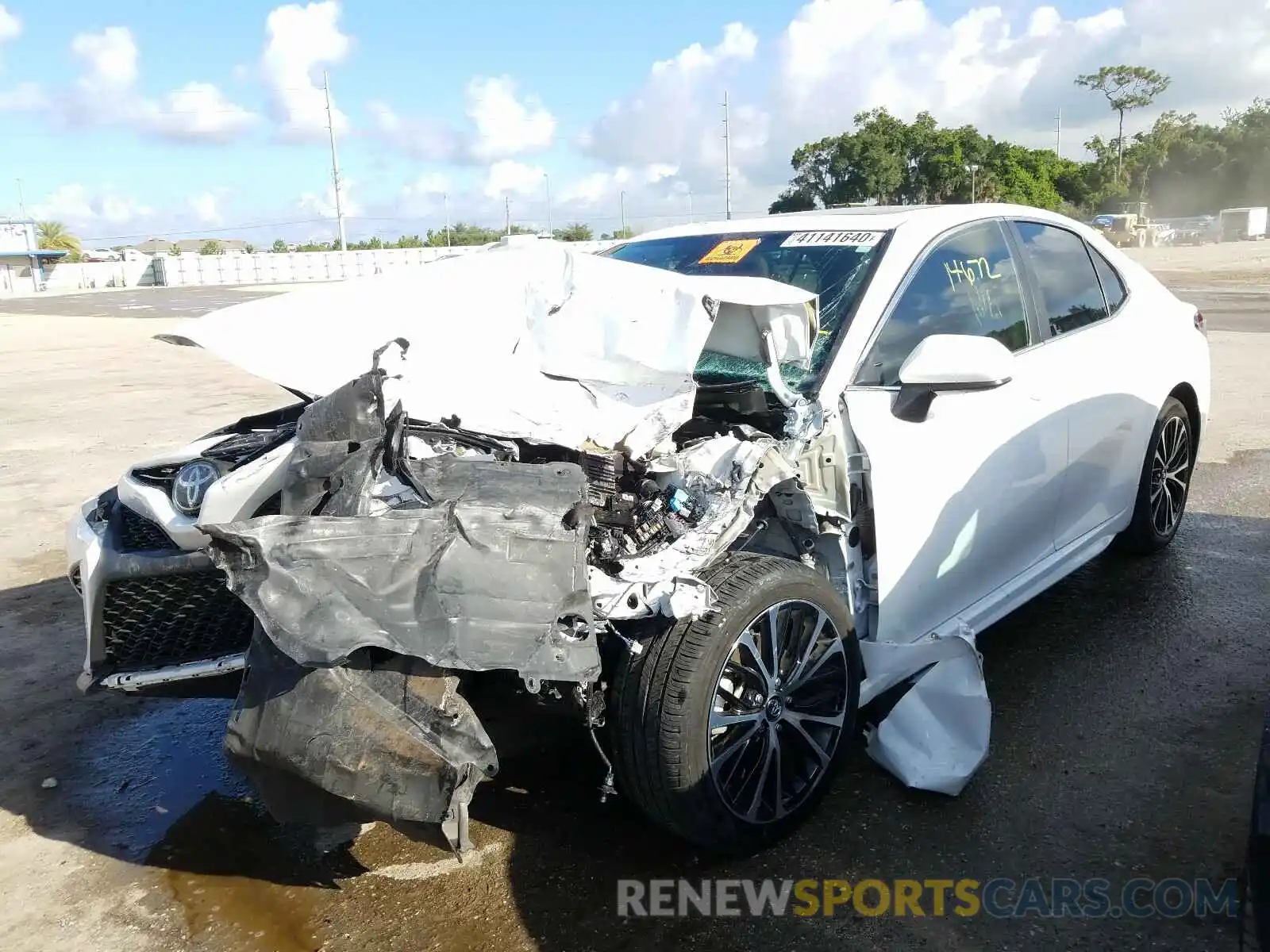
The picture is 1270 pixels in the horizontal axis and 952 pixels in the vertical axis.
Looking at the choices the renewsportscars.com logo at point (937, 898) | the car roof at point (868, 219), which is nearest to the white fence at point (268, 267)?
the car roof at point (868, 219)

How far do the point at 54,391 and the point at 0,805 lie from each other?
10857 mm

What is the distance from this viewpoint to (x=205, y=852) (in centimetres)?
311

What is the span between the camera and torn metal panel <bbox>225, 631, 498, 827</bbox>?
7.57ft

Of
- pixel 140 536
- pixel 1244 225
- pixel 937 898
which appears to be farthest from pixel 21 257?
pixel 937 898

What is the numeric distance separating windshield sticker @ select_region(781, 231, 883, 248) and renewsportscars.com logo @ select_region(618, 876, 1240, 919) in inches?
84.2

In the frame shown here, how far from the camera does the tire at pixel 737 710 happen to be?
2.65 metres

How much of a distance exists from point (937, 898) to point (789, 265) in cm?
219

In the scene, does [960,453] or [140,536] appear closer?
[140,536]

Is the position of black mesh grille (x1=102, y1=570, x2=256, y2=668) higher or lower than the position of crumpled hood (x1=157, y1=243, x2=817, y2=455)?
lower

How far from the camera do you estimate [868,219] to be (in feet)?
12.7

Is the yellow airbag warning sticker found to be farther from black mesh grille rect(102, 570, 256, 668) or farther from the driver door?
black mesh grille rect(102, 570, 256, 668)

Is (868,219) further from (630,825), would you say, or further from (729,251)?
(630,825)

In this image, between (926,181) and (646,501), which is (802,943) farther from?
(926,181)

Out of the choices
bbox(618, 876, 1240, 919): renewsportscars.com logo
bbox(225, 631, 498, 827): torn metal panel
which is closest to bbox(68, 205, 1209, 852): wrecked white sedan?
bbox(225, 631, 498, 827): torn metal panel
